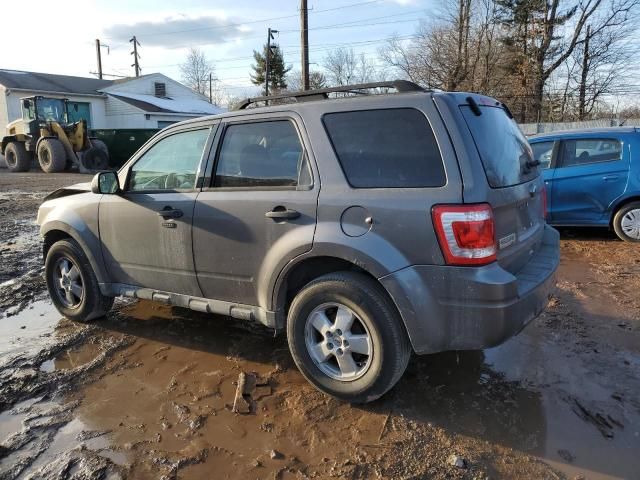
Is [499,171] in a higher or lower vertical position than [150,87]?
lower

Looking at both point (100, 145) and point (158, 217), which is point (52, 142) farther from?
point (158, 217)

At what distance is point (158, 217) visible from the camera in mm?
4023

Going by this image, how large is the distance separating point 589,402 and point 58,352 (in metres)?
4.00

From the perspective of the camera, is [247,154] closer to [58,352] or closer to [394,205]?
[394,205]

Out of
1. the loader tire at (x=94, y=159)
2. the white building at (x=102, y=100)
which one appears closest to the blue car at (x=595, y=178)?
the loader tire at (x=94, y=159)

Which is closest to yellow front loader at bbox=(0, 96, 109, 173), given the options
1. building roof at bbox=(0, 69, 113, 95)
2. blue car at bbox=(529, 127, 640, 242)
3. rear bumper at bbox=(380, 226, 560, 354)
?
building roof at bbox=(0, 69, 113, 95)

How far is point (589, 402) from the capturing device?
3.29 metres

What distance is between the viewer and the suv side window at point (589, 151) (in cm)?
726

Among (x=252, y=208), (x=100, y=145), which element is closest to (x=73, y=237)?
(x=252, y=208)

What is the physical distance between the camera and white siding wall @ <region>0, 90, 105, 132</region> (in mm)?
32312

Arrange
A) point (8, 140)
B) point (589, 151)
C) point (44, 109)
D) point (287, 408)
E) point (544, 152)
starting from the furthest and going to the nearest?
1. point (8, 140)
2. point (44, 109)
3. point (544, 152)
4. point (589, 151)
5. point (287, 408)

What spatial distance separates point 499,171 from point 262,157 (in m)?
1.58

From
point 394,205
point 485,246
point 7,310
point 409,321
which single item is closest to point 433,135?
point 394,205

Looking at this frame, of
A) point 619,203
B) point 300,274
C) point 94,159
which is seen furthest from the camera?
point 94,159
